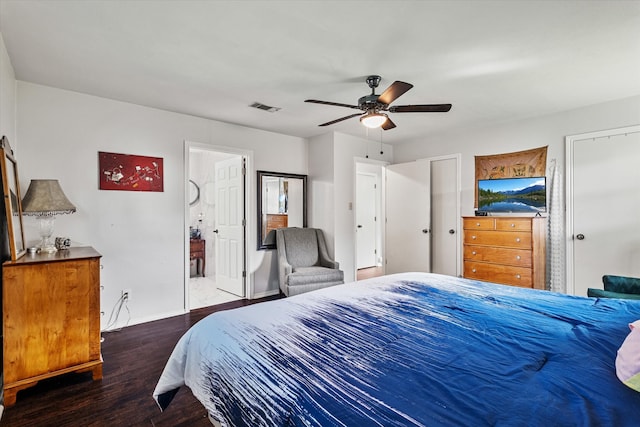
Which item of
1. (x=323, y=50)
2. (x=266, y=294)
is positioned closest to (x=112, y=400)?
(x=266, y=294)

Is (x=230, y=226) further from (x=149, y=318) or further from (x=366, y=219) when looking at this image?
(x=366, y=219)

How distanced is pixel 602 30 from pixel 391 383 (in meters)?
2.70

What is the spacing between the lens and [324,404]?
2.97 ft

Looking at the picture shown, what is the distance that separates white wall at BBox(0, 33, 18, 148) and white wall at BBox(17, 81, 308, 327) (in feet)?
0.47

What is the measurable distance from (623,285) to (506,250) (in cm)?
130

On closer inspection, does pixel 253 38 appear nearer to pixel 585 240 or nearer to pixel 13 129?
pixel 13 129

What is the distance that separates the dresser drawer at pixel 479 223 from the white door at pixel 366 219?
2756 mm

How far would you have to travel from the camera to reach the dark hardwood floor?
6.24 ft

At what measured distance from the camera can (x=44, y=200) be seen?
263 cm

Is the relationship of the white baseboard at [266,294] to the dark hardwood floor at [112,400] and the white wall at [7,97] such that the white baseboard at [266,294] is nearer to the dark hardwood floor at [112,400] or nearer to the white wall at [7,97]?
the dark hardwood floor at [112,400]

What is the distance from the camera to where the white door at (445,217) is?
187 inches

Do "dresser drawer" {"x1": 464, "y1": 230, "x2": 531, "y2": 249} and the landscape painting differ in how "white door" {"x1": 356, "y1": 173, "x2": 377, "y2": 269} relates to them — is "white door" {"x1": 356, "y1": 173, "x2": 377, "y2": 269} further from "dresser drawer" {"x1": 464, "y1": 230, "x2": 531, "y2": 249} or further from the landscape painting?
"dresser drawer" {"x1": 464, "y1": 230, "x2": 531, "y2": 249}

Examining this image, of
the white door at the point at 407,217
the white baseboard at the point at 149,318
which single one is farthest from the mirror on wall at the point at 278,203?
the white door at the point at 407,217

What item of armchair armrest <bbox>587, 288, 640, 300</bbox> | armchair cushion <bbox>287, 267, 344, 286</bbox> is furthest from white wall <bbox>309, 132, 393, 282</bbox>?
armchair armrest <bbox>587, 288, 640, 300</bbox>
